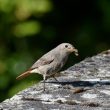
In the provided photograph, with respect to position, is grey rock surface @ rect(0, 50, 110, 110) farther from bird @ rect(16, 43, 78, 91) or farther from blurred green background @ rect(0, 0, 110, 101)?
blurred green background @ rect(0, 0, 110, 101)

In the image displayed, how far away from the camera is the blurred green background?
9.83 m

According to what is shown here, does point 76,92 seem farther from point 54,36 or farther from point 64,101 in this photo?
point 54,36

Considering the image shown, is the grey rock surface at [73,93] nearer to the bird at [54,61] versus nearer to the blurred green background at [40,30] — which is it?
the bird at [54,61]

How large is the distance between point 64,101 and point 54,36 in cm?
542

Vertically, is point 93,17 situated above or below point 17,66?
above

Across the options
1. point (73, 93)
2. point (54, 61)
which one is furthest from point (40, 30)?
point (73, 93)

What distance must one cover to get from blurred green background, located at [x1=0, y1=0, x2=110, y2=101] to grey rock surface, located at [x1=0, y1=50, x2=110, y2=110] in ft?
9.46

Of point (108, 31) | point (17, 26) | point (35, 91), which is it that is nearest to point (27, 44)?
point (17, 26)

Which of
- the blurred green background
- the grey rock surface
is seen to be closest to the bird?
the grey rock surface

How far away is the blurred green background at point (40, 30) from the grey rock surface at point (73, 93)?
2.88 metres

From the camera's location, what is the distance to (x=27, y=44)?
1042 cm

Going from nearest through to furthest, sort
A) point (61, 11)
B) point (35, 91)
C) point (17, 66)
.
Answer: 1. point (35, 91)
2. point (17, 66)
3. point (61, 11)

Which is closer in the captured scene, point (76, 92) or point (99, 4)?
point (76, 92)

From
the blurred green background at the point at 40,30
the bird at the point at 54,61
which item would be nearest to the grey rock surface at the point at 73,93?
the bird at the point at 54,61
